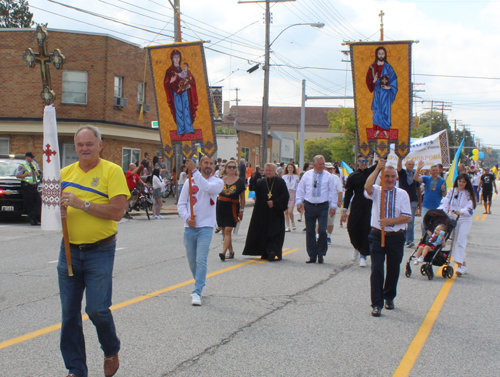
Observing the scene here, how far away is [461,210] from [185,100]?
5137mm

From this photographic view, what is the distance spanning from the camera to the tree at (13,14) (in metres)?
58.7

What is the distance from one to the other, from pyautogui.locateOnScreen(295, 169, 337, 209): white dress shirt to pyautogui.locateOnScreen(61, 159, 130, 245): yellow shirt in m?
6.61

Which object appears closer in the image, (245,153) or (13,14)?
(245,153)

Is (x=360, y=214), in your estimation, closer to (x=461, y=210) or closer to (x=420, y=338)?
(x=461, y=210)

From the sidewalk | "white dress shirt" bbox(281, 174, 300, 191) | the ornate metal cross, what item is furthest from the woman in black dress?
the sidewalk

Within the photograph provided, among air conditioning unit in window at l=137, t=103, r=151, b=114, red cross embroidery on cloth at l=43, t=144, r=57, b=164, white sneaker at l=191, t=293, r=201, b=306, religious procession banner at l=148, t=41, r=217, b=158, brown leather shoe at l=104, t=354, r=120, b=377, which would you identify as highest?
air conditioning unit in window at l=137, t=103, r=151, b=114

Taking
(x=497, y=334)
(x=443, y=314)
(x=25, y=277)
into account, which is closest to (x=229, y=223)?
(x=25, y=277)

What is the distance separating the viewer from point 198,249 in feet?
23.8

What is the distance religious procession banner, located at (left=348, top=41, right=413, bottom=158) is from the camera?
10250 mm

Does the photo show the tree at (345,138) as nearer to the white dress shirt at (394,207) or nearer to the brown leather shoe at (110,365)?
the white dress shirt at (394,207)

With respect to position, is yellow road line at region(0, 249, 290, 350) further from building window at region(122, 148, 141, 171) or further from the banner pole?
building window at region(122, 148, 141, 171)

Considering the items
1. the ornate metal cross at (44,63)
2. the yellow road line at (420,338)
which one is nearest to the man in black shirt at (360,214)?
the yellow road line at (420,338)

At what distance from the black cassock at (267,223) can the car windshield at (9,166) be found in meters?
8.77

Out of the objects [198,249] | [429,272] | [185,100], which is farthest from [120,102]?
[198,249]
